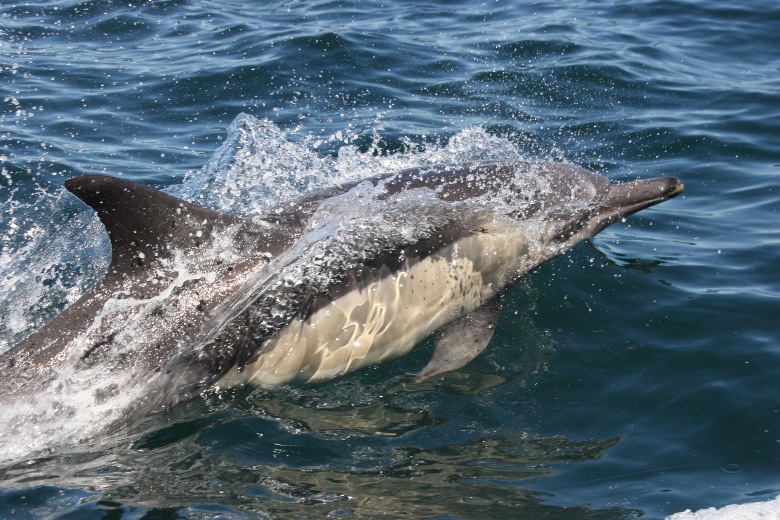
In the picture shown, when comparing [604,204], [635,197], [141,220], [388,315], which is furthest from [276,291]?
[635,197]

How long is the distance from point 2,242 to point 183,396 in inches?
142

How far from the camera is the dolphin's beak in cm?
851

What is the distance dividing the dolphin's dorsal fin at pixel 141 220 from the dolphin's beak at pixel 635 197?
3484 millimetres

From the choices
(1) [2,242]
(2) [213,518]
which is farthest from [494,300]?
(1) [2,242]

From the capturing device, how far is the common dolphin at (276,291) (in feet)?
20.9

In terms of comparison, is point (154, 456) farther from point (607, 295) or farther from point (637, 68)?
point (637, 68)

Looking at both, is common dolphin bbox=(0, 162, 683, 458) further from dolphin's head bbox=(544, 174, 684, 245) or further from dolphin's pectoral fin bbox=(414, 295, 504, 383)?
dolphin's head bbox=(544, 174, 684, 245)

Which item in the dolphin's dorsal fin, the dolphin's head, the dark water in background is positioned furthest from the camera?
the dolphin's head

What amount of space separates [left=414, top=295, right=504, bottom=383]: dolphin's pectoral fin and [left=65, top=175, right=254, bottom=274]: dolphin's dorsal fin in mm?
1850

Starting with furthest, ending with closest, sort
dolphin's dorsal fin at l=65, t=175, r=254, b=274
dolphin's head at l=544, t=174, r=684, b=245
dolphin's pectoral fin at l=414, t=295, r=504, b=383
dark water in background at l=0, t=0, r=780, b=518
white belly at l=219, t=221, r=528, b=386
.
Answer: dolphin's head at l=544, t=174, r=684, b=245 < dolphin's pectoral fin at l=414, t=295, r=504, b=383 < white belly at l=219, t=221, r=528, b=386 < dolphin's dorsal fin at l=65, t=175, r=254, b=274 < dark water in background at l=0, t=0, r=780, b=518

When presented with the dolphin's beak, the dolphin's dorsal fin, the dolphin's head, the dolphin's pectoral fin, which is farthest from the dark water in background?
the dolphin's dorsal fin

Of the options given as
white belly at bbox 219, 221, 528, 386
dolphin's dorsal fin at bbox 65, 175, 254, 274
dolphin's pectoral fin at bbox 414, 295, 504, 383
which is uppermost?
dolphin's dorsal fin at bbox 65, 175, 254, 274

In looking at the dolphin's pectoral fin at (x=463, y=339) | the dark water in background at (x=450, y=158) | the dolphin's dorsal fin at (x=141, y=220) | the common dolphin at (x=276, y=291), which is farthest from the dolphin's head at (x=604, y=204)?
the dolphin's dorsal fin at (x=141, y=220)

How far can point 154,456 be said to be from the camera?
244 inches
